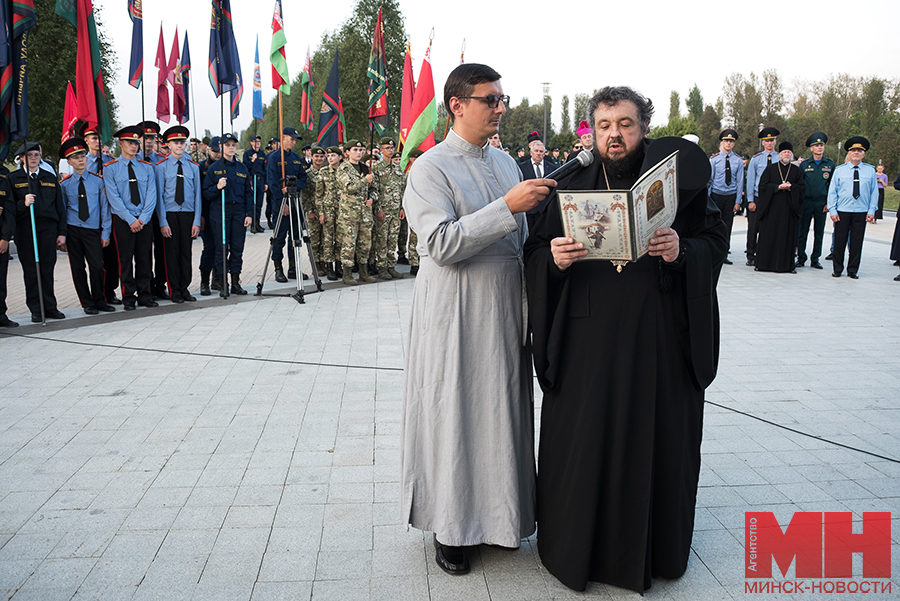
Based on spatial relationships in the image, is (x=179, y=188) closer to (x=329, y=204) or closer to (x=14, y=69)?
(x=329, y=204)

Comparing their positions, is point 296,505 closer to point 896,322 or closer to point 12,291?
point 896,322

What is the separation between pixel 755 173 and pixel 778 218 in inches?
54.9

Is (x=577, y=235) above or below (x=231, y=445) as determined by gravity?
above

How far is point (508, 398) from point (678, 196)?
1049mm

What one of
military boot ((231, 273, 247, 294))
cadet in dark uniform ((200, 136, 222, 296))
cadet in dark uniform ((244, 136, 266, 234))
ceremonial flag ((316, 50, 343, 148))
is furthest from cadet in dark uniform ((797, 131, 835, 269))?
cadet in dark uniform ((200, 136, 222, 296))

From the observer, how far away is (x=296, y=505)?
3469mm

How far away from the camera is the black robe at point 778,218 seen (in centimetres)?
1134

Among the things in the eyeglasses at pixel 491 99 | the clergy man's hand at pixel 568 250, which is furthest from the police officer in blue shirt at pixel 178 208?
the clergy man's hand at pixel 568 250

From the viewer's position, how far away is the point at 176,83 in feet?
40.4

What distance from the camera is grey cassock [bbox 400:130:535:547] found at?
272 cm

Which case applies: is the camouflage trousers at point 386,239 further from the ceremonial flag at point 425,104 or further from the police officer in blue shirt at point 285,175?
the ceremonial flag at point 425,104

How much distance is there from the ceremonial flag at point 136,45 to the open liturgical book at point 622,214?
8.72m

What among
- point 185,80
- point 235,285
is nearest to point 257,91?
point 185,80

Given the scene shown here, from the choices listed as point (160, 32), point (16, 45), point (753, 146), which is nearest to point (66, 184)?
point (16, 45)
